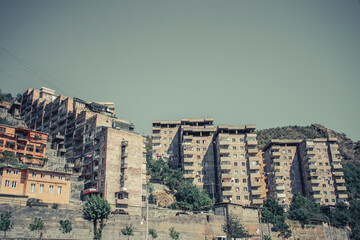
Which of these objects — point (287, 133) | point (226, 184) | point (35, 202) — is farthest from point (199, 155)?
point (287, 133)

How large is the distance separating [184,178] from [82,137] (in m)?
35.0

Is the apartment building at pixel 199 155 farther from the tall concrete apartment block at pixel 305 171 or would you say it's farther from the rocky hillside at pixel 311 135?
the rocky hillside at pixel 311 135

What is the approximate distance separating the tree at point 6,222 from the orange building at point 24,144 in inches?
1167

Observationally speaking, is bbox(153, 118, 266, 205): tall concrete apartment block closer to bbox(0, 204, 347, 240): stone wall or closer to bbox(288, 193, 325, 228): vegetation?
bbox(288, 193, 325, 228): vegetation

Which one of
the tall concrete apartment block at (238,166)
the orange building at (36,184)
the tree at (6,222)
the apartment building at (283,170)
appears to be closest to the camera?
the tree at (6,222)

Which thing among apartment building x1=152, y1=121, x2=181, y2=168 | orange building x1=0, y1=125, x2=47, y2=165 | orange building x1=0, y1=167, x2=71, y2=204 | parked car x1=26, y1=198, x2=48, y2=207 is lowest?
parked car x1=26, y1=198, x2=48, y2=207

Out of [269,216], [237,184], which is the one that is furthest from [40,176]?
[237,184]

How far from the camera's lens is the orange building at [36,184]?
204 feet

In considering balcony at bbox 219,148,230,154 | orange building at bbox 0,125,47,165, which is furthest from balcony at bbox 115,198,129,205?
balcony at bbox 219,148,230,154

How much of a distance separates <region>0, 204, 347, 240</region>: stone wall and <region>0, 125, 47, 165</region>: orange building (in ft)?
74.7

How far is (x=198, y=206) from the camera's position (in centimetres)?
8831

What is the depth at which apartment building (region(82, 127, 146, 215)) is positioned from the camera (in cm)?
7819

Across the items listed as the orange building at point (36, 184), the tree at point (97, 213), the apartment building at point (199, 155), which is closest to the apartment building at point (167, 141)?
the apartment building at point (199, 155)

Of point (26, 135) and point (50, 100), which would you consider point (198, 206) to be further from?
point (50, 100)
